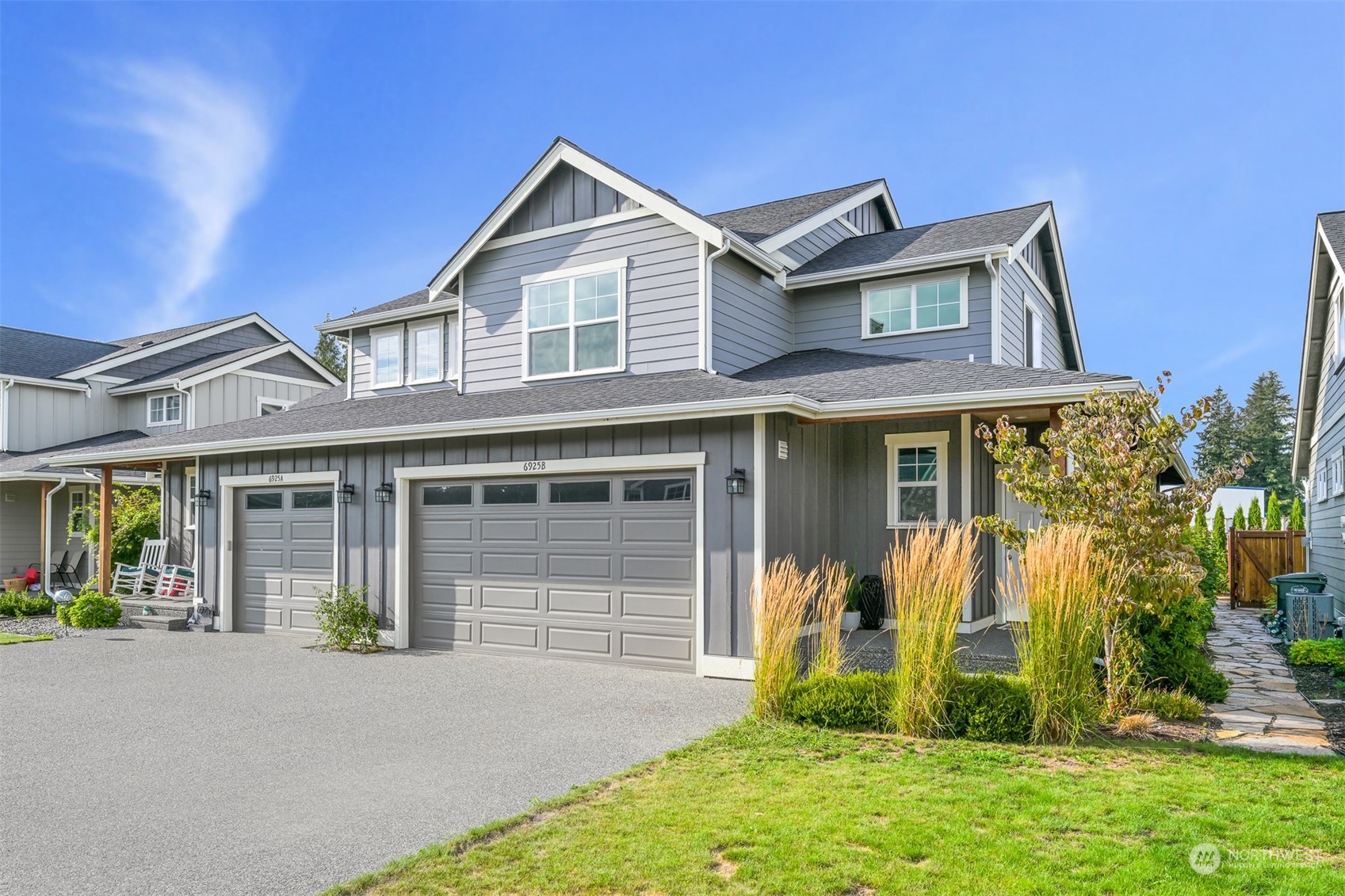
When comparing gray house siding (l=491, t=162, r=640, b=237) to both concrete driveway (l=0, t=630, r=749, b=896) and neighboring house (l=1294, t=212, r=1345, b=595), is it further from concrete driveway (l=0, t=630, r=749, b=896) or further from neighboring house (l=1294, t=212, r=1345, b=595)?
neighboring house (l=1294, t=212, r=1345, b=595)

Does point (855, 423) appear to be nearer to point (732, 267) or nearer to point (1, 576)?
point (732, 267)

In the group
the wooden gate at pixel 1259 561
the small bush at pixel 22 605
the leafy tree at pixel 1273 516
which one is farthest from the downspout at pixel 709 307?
the leafy tree at pixel 1273 516

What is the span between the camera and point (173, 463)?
15445 mm

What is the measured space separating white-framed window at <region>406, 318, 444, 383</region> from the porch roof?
1.15m

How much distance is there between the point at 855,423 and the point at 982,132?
8989 mm

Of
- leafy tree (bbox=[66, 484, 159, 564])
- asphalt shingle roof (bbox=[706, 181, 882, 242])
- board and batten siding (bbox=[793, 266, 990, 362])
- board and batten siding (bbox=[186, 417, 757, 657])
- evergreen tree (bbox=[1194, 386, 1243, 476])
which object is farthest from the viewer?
evergreen tree (bbox=[1194, 386, 1243, 476])

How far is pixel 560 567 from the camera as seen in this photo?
10.0 metres

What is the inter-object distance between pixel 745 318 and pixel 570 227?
2.68 metres

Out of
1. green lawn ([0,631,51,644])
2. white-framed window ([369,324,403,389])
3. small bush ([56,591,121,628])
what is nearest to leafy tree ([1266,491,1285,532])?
white-framed window ([369,324,403,389])

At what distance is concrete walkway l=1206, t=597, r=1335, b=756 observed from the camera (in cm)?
592

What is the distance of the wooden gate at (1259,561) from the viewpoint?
17.0 metres

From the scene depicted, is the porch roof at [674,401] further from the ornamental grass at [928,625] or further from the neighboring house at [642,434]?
the ornamental grass at [928,625]

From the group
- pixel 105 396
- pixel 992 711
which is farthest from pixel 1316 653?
pixel 105 396

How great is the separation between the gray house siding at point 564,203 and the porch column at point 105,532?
7.93 metres
